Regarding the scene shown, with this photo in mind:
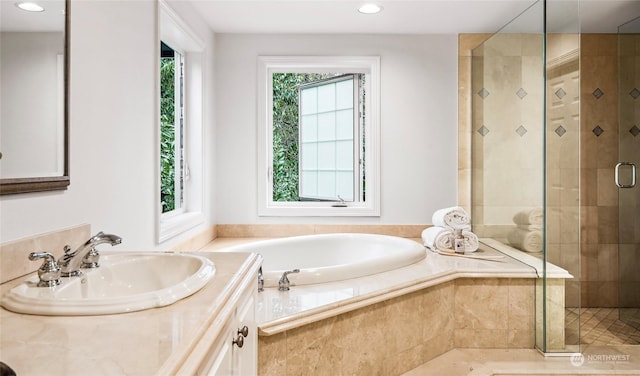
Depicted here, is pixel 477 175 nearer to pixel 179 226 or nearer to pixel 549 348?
pixel 549 348

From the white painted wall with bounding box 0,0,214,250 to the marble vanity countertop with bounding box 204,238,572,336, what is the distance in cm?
74

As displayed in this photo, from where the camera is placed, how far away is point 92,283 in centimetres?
120

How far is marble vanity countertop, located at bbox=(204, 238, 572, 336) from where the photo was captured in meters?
1.78

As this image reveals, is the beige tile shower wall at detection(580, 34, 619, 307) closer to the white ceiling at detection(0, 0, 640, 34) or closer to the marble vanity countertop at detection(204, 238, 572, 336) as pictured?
the white ceiling at detection(0, 0, 640, 34)

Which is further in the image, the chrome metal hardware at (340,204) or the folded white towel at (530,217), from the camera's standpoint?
the chrome metal hardware at (340,204)

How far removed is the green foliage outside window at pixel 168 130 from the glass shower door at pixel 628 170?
3370 millimetres

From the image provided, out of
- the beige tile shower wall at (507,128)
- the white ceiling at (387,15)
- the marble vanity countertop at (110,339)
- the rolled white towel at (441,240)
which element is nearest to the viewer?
the marble vanity countertop at (110,339)

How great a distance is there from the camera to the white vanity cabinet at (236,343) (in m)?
0.91

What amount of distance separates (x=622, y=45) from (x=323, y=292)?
10.2ft

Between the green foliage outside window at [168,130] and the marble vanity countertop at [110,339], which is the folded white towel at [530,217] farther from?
the green foliage outside window at [168,130]

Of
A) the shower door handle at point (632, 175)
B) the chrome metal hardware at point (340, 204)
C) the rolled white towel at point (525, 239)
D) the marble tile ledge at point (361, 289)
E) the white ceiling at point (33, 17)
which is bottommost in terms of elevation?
the marble tile ledge at point (361, 289)

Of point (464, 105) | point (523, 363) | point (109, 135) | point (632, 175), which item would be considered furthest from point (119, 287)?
point (632, 175)

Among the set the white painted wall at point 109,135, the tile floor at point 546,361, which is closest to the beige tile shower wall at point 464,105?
the tile floor at point 546,361

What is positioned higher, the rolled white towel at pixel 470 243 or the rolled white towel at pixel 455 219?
the rolled white towel at pixel 455 219
